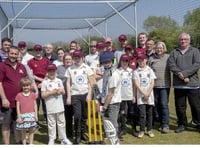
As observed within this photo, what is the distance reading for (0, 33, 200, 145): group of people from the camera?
583cm

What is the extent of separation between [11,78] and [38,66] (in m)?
1.46

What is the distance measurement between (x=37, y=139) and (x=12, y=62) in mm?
1862

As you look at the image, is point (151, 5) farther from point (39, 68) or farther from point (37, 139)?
point (37, 139)

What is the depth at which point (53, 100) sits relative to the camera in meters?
6.36

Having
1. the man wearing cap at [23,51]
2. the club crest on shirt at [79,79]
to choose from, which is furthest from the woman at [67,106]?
the man wearing cap at [23,51]

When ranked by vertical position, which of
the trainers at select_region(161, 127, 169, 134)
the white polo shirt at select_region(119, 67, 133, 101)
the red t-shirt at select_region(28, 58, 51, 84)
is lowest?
the trainers at select_region(161, 127, 169, 134)

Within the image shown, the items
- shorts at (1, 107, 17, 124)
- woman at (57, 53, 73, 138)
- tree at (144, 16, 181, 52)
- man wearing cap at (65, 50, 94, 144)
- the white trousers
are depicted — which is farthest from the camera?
tree at (144, 16, 181, 52)

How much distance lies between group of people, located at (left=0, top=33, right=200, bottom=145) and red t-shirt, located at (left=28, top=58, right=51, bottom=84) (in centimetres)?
2

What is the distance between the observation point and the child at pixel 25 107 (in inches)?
228

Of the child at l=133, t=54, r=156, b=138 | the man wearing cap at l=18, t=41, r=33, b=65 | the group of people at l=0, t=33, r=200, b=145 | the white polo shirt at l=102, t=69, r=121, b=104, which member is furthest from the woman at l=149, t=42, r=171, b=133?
the man wearing cap at l=18, t=41, r=33, b=65

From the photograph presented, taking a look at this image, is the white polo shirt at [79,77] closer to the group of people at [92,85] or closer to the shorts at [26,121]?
the group of people at [92,85]

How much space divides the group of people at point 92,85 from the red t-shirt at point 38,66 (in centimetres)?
2

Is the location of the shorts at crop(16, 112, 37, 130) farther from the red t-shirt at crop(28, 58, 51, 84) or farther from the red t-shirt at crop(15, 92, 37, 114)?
the red t-shirt at crop(28, 58, 51, 84)

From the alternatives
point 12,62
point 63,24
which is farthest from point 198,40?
point 63,24
